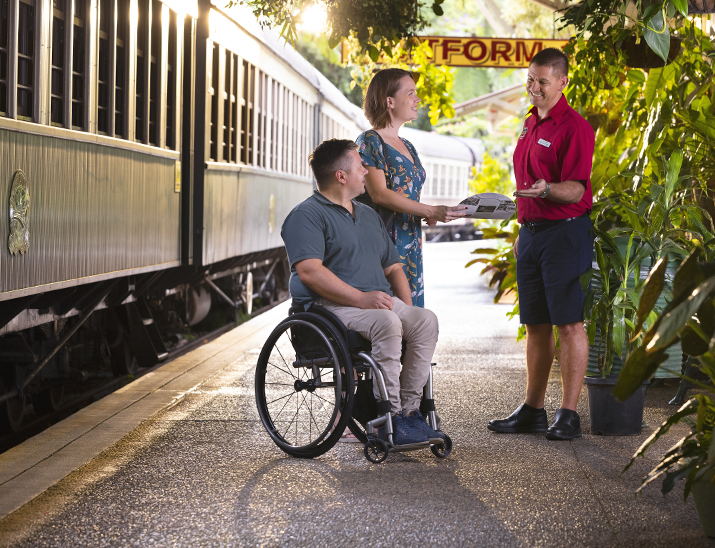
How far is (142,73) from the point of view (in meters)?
7.54

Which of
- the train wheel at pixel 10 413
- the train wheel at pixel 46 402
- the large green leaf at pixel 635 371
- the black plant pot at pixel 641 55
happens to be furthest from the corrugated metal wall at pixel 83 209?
the black plant pot at pixel 641 55

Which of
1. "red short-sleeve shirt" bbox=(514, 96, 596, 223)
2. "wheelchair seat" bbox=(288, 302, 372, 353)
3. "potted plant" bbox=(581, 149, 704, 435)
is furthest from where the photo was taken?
"potted plant" bbox=(581, 149, 704, 435)

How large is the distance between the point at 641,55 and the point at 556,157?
4.66ft

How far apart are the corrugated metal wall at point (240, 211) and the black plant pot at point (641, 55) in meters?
4.35

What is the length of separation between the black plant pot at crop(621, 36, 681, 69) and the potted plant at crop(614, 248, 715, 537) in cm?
294

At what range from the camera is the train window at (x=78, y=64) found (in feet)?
20.0

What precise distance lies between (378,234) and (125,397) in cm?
231

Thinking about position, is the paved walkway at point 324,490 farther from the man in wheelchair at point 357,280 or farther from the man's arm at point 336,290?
the man's arm at point 336,290

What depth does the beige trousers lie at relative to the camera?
171 inches

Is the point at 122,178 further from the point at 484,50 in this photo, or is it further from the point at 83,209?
the point at 484,50

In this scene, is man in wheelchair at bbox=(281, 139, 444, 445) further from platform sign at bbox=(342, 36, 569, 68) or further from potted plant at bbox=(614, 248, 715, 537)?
platform sign at bbox=(342, 36, 569, 68)

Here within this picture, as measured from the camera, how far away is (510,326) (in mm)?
10141

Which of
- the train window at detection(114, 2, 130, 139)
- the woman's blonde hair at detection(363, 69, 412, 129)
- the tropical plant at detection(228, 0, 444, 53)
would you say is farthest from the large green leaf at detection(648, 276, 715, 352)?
the train window at detection(114, 2, 130, 139)

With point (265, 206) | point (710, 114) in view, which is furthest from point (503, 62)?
point (710, 114)
